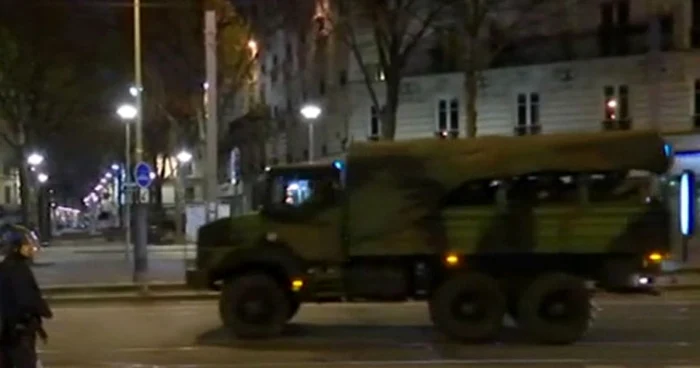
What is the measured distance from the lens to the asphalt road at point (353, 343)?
53.5 ft

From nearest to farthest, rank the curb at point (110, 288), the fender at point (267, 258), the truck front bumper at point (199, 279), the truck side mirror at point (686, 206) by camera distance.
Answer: the fender at point (267, 258)
the truck front bumper at point (199, 279)
the truck side mirror at point (686, 206)
the curb at point (110, 288)

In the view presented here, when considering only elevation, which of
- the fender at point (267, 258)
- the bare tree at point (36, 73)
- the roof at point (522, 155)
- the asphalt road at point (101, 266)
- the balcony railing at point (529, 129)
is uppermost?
the bare tree at point (36, 73)

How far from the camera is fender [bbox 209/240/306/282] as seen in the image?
19031 mm

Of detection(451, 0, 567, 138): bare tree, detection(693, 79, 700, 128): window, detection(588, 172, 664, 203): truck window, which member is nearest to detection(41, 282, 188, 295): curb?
detection(588, 172, 664, 203): truck window

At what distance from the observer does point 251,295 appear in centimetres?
1920

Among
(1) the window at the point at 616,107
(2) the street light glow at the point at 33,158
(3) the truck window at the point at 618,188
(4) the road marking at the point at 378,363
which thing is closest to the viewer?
(4) the road marking at the point at 378,363

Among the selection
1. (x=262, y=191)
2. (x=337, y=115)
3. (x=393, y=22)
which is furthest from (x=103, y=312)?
(x=337, y=115)

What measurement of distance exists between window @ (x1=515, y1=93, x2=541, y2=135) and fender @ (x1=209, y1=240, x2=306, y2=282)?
3402 cm

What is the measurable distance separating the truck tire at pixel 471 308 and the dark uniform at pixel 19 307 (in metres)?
8.68

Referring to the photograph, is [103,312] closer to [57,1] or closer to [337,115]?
[57,1]

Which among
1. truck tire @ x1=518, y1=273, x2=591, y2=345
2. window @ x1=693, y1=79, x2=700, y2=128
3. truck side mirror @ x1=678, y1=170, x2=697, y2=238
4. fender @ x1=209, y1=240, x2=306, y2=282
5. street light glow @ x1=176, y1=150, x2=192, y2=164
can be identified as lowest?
truck tire @ x1=518, y1=273, x2=591, y2=345

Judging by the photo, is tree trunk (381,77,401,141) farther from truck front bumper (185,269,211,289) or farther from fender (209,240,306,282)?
fender (209,240,306,282)

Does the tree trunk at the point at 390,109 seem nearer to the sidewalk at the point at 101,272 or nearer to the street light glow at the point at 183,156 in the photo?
the sidewalk at the point at 101,272

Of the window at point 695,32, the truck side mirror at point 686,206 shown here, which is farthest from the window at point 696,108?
the truck side mirror at point 686,206
